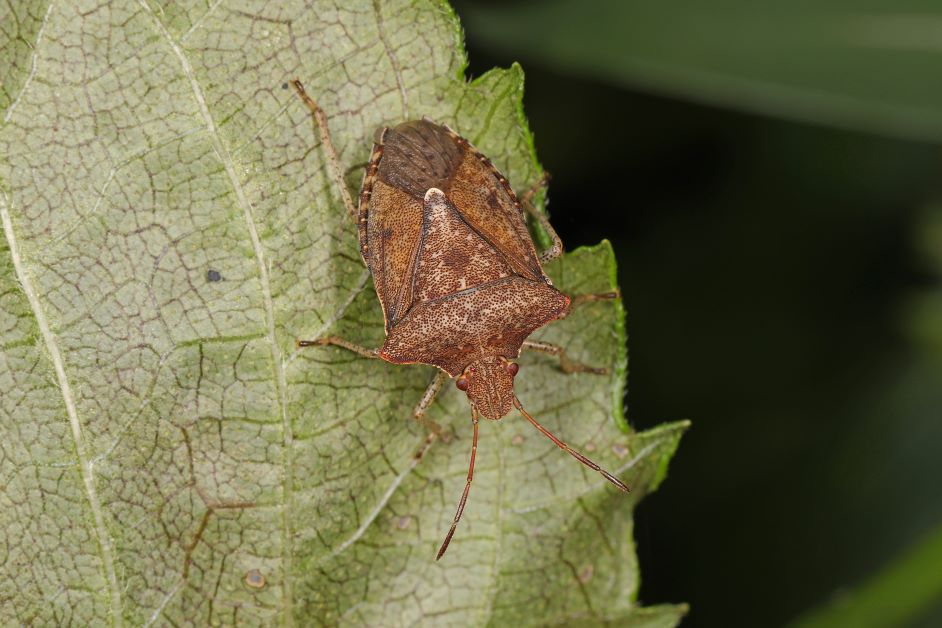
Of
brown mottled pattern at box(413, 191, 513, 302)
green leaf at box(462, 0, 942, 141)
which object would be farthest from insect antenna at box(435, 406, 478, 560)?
green leaf at box(462, 0, 942, 141)

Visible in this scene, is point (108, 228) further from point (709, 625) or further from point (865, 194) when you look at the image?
point (865, 194)

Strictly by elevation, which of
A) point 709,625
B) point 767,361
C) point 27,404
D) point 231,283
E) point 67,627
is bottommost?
point 709,625

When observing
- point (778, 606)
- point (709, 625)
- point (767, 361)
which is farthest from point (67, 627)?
point (767, 361)

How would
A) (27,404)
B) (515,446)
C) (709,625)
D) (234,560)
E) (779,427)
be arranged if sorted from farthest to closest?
(779,427), (709,625), (515,446), (234,560), (27,404)

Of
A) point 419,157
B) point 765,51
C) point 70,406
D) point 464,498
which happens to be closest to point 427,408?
point 464,498

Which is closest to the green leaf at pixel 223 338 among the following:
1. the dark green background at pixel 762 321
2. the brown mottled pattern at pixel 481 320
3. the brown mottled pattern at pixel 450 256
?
the brown mottled pattern at pixel 481 320

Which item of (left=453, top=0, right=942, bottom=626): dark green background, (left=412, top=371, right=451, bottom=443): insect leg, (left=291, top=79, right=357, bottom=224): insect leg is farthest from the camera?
(left=453, top=0, right=942, bottom=626): dark green background

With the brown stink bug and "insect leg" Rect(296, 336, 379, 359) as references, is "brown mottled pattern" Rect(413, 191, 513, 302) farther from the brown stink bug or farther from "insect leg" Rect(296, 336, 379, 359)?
"insect leg" Rect(296, 336, 379, 359)
